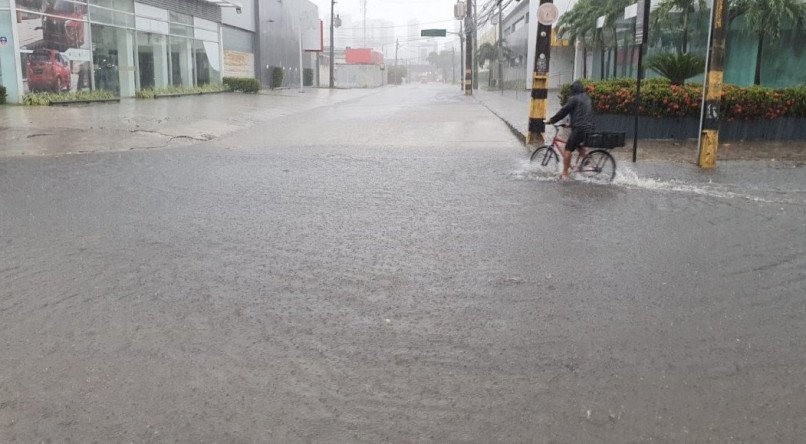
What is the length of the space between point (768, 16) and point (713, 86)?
41.8 feet

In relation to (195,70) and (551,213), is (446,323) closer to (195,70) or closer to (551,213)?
(551,213)

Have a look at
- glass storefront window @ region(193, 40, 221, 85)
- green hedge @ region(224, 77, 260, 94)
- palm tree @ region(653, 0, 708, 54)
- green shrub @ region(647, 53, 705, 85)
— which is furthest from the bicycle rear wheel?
green hedge @ region(224, 77, 260, 94)

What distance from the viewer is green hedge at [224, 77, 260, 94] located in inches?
1640

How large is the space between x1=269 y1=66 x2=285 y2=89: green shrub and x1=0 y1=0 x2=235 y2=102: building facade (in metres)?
11.4

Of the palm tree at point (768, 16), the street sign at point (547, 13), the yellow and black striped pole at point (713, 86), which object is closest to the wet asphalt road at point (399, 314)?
the yellow and black striped pole at point (713, 86)

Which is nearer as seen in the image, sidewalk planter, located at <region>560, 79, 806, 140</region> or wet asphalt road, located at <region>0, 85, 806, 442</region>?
wet asphalt road, located at <region>0, 85, 806, 442</region>

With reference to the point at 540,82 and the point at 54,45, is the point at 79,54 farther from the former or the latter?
the point at 540,82

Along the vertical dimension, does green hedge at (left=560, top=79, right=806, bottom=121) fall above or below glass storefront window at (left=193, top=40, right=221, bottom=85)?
below

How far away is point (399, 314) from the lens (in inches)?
187

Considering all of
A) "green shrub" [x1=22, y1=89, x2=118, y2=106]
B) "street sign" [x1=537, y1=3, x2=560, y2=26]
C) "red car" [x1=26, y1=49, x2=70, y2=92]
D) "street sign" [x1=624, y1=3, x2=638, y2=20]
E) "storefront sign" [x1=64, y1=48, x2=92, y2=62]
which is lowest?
"green shrub" [x1=22, y1=89, x2=118, y2=106]

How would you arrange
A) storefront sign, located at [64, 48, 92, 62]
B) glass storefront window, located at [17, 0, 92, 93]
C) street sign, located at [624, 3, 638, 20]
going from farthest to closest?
1. storefront sign, located at [64, 48, 92, 62]
2. glass storefront window, located at [17, 0, 92, 93]
3. street sign, located at [624, 3, 638, 20]

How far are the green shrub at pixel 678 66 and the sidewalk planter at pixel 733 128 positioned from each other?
2669 mm

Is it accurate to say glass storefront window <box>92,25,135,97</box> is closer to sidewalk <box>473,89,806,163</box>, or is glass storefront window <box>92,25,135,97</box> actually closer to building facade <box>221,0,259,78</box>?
building facade <box>221,0,259,78</box>

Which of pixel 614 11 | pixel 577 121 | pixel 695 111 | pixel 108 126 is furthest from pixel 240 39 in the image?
pixel 577 121
